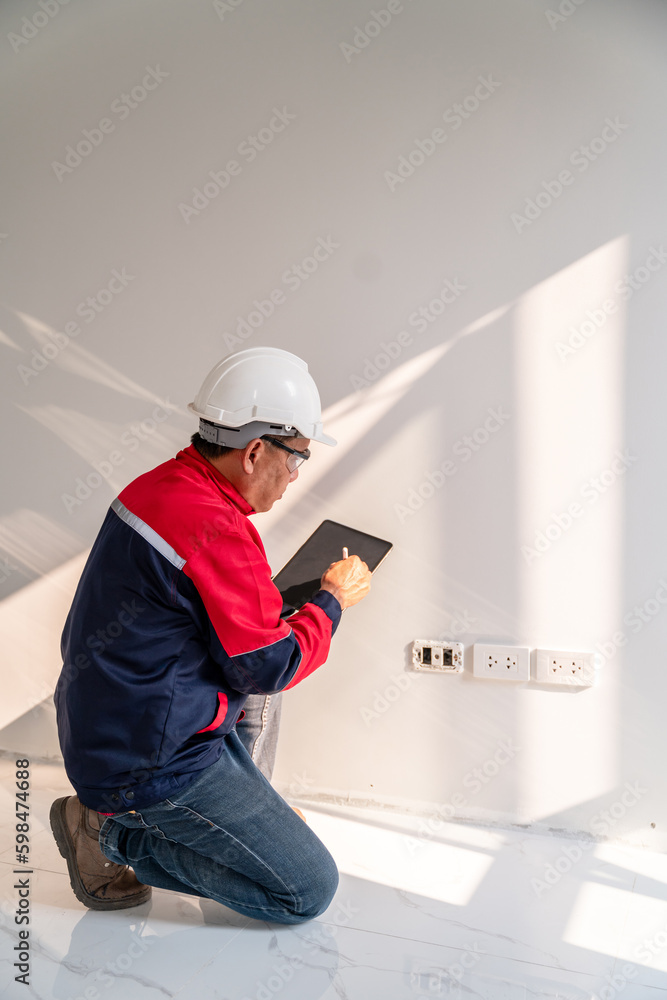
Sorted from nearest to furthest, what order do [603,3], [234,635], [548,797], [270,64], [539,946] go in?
[234,635] → [539,946] → [603,3] → [548,797] → [270,64]

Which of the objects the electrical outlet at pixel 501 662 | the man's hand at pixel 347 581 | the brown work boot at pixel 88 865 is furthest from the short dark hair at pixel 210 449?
the electrical outlet at pixel 501 662

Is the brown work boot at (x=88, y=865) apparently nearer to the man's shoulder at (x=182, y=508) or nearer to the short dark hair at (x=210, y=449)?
the man's shoulder at (x=182, y=508)

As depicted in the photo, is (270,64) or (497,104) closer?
(497,104)

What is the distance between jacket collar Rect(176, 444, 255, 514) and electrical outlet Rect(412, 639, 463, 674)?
77cm

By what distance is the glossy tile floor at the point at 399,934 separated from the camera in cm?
141

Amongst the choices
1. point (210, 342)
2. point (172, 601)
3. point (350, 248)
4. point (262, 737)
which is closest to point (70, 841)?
point (262, 737)

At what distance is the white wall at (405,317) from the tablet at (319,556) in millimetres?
127

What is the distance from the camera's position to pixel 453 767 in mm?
2088

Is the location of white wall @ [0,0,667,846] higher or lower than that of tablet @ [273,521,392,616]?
higher

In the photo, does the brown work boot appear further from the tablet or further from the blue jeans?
the tablet

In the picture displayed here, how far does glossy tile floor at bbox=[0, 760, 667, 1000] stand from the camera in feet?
4.64

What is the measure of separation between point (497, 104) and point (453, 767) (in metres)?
1.76

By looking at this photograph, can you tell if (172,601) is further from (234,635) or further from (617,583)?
(617,583)

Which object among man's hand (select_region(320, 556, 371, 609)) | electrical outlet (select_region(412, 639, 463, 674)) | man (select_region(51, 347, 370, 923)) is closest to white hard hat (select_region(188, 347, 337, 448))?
man (select_region(51, 347, 370, 923))
